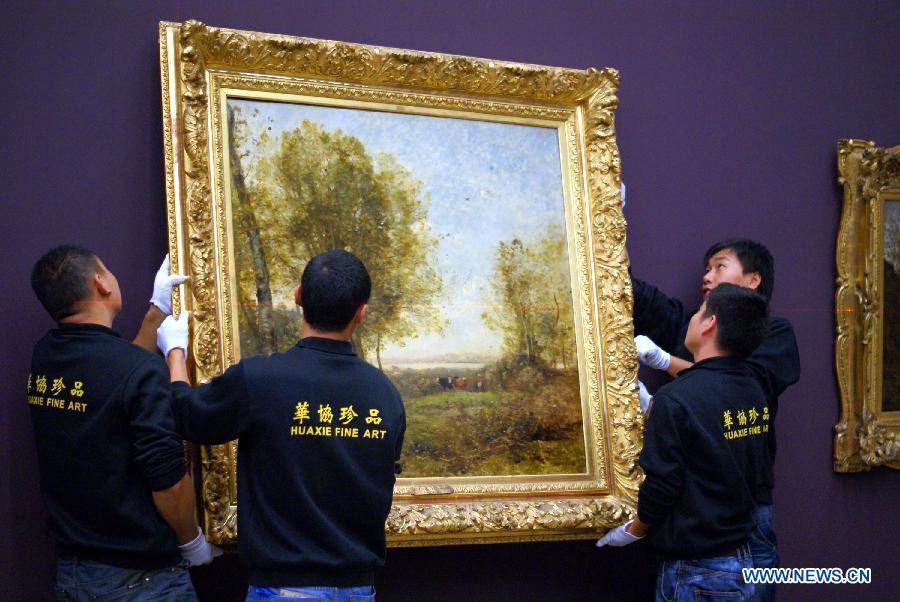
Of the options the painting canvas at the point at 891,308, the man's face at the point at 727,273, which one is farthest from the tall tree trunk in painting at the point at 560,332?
the painting canvas at the point at 891,308

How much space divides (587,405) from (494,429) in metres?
0.50

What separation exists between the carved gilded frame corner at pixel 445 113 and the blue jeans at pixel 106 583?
0.32 meters

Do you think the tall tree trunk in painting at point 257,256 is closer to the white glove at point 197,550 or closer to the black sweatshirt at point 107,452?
the black sweatshirt at point 107,452

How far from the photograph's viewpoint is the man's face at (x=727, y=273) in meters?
4.34

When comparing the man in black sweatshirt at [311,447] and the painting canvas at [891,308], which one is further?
the painting canvas at [891,308]

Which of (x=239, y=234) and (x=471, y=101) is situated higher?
(x=471, y=101)

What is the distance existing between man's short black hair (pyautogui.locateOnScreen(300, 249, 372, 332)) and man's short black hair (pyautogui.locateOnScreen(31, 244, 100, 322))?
90cm

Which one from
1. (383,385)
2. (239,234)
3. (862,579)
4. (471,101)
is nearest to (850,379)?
(862,579)

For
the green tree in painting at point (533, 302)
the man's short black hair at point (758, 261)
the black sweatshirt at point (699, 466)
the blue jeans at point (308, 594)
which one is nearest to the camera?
the blue jeans at point (308, 594)

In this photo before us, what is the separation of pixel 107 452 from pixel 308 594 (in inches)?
34.5

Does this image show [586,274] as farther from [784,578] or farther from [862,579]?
[862,579]

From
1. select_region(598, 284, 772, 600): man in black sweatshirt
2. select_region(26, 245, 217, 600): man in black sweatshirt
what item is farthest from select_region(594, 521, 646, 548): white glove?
select_region(26, 245, 217, 600): man in black sweatshirt

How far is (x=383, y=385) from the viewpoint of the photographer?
9.70ft

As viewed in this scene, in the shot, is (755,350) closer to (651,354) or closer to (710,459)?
(651,354)
